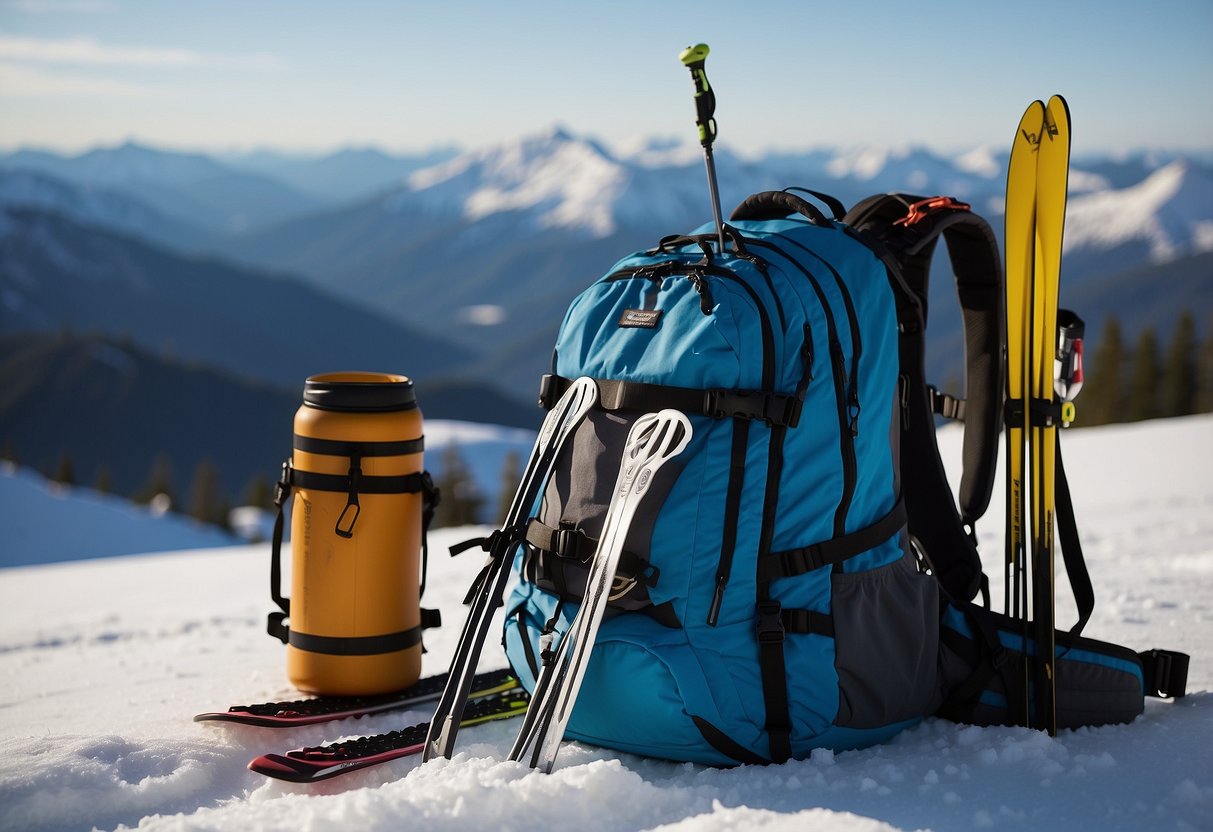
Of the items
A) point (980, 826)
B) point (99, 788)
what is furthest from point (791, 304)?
point (99, 788)

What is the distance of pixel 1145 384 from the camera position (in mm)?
40062

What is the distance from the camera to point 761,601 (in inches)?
106

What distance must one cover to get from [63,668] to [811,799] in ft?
11.8

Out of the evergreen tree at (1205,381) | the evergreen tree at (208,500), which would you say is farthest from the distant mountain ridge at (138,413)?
the evergreen tree at (1205,381)

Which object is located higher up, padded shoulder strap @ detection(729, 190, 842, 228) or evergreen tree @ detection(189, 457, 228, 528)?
padded shoulder strap @ detection(729, 190, 842, 228)

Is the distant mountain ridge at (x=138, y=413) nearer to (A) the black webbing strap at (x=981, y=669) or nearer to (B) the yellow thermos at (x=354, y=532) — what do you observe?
(B) the yellow thermos at (x=354, y=532)

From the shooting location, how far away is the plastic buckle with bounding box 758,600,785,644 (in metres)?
2.67

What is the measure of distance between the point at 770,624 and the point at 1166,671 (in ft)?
4.36

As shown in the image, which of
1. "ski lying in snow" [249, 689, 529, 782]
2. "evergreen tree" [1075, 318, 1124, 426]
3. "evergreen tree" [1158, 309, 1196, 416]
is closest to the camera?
"ski lying in snow" [249, 689, 529, 782]

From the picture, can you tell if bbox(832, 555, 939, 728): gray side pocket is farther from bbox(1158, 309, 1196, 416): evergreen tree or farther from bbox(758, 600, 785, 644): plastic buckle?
bbox(1158, 309, 1196, 416): evergreen tree

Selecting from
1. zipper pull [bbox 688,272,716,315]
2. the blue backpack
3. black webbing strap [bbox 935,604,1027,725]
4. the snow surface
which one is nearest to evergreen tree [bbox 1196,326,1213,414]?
the snow surface

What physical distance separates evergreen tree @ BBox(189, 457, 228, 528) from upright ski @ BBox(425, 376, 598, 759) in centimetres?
5978

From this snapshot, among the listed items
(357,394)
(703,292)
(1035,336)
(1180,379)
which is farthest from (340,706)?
(1180,379)

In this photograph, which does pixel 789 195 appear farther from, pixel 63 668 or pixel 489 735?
pixel 63 668
